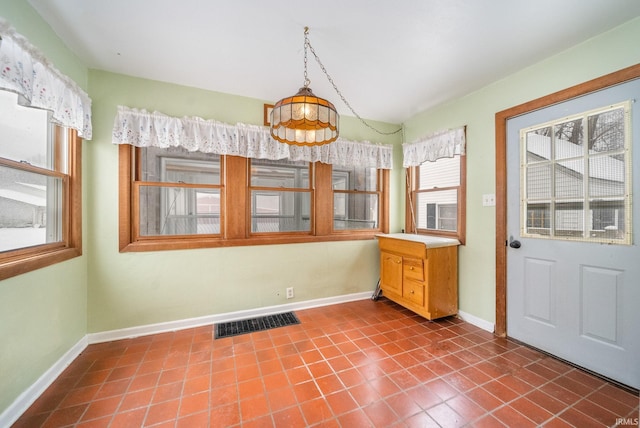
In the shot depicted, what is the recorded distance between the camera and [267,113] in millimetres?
2826

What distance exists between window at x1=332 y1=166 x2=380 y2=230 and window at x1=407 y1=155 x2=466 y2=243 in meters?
0.50

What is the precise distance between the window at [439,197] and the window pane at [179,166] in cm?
260

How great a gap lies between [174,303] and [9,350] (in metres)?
1.12

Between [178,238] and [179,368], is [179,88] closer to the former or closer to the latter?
[178,238]

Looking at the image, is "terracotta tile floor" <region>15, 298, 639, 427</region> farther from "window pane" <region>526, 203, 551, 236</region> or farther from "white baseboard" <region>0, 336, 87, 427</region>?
"window pane" <region>526, 203, 551, 236</region>

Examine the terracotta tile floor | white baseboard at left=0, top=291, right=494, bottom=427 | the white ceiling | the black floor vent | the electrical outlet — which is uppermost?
the white ceiling

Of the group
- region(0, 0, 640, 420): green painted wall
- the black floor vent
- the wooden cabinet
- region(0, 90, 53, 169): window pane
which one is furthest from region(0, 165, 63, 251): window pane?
the wooden cabinet

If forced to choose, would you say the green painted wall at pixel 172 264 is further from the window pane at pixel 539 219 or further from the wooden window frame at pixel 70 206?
the window pane at pixel 539 219

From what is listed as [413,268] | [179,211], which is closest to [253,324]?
[179,211]

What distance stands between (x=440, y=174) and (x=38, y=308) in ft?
12.7

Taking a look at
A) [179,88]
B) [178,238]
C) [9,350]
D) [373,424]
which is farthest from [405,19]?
[9,350]

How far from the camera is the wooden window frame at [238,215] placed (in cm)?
233

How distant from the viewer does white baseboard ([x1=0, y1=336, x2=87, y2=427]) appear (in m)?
1.39

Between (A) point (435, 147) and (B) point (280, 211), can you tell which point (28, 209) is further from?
(A) point (435, 147)
